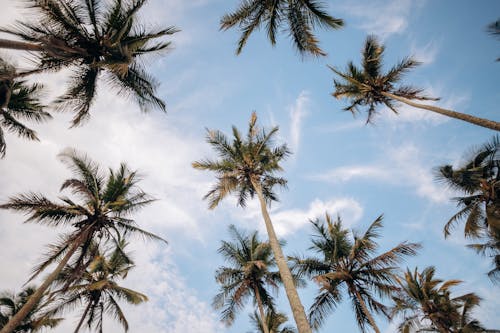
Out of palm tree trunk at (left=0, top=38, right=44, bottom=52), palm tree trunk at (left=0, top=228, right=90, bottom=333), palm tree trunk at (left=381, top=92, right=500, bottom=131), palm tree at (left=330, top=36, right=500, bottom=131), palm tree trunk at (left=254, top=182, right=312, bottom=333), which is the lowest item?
palm tree trunk at (left=0, top=228, right=90, bottom=333)

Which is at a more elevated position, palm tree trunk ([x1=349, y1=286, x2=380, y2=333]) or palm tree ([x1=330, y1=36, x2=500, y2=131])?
palm tree ([x1=330, y1=36, x2=500, y2=131])

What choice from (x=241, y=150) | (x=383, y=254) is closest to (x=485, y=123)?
(x=383, y=254)

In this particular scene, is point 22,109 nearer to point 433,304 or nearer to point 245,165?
point 245,165

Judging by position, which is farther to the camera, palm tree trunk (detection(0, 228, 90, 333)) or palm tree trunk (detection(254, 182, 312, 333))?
palm tree trunk (detection(0, 228, 90, 333))

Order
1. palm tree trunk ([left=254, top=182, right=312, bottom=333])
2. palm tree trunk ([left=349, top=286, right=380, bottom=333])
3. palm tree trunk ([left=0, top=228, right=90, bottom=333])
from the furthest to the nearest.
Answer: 1. palm tree trunk ([left=349, top=286, right=380, bottom=333])
2. palm tree trunk ([left=0, top=228, right=90, bottom=333])
3. palm tree trunk ([left=254, top=182, right=312, bottom=333])

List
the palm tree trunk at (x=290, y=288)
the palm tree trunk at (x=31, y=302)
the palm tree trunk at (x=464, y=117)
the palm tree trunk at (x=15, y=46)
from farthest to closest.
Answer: the palm tree trunk at (x=31, y=302) < the palm tree trunk at (x=290, y=288) < the palm tree trunk at (x=464, y=117) < the palm tree trunk at (x=15, y=46)

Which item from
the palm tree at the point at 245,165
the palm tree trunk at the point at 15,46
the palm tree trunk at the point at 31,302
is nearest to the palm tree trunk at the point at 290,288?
the palm tree at the point at 245,165

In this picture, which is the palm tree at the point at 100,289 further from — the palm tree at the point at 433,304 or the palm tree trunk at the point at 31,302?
the palm tree at the point at 433,304

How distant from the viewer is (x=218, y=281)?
49.0ft

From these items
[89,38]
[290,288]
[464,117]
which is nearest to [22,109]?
[89,38]

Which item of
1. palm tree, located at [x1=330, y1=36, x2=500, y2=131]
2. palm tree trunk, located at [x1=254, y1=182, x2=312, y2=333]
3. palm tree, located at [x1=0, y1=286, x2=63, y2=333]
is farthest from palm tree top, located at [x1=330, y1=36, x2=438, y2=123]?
palm tree, located at [x1=0, y1=286, x2=63, y2=333]

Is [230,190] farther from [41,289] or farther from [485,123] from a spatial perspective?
[485,123]

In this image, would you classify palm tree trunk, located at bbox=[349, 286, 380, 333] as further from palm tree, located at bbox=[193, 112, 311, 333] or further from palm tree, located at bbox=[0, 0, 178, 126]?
palm tree, located at bbox=[0, 0, 178, 126]

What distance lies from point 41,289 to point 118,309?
19.9 feet
